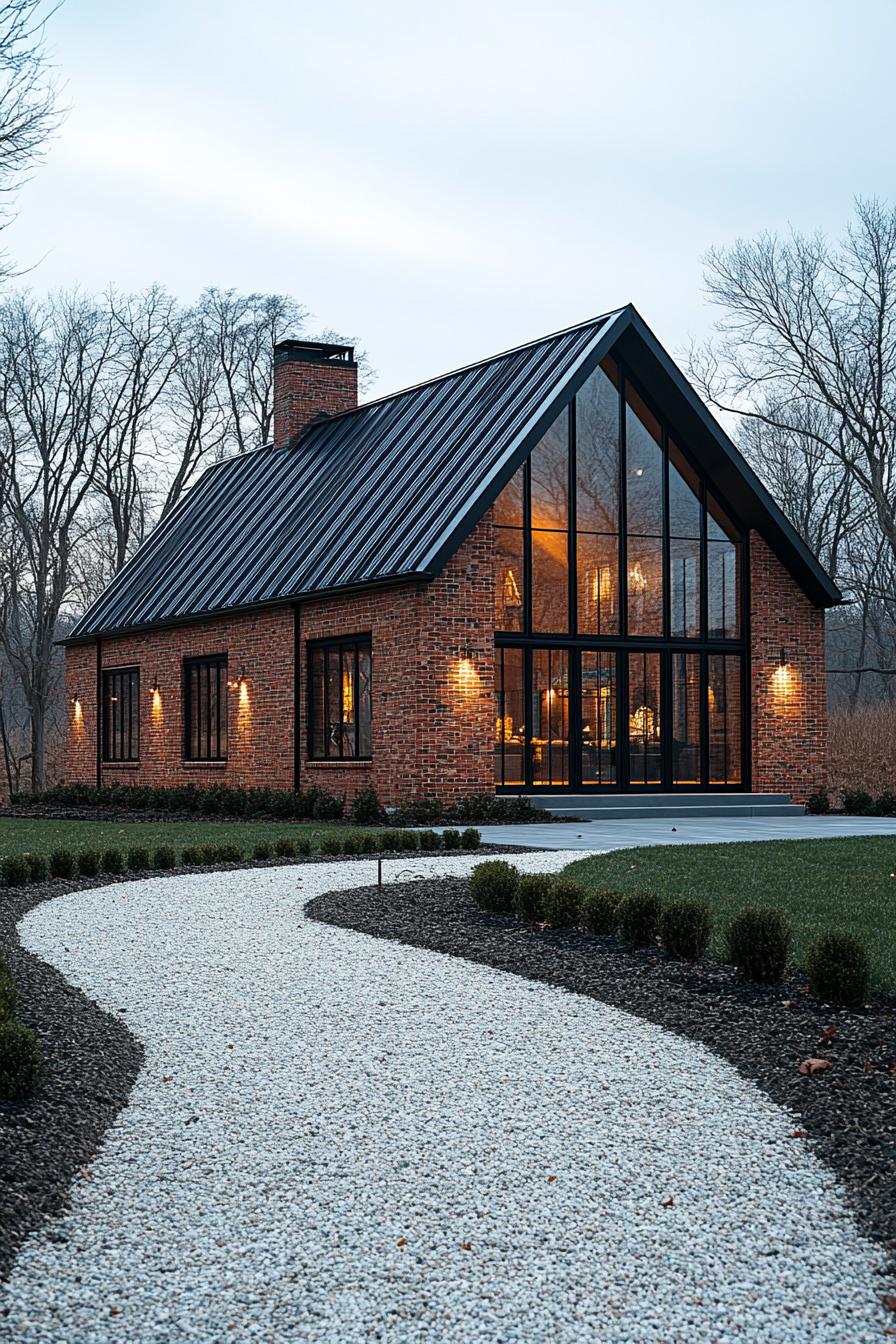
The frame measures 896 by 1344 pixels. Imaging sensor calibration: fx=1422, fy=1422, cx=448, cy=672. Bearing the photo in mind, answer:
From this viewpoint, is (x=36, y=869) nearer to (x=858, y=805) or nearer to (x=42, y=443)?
(x=858, y=805)

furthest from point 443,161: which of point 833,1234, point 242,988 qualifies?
point 833,1234

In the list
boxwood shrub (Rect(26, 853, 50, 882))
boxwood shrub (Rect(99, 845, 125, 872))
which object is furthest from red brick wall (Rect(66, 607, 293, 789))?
boxwood shrub (Rect(26, 853, 50, 882))

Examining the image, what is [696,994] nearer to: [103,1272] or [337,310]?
Answer: [103,1272]

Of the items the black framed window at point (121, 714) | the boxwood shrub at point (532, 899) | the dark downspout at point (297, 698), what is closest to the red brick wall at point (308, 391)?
the black framed window at point (121, 714)

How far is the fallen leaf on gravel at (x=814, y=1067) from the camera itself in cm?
539

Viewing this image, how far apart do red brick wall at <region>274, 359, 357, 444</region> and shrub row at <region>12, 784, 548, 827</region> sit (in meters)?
7.49

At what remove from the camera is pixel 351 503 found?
2244cm

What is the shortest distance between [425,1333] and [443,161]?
26.6m

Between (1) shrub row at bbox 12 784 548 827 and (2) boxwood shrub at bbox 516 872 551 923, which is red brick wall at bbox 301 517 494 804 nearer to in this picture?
(1) shrub row at bbox 12 784 548 827

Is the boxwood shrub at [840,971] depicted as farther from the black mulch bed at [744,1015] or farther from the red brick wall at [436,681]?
the red brick wall at [436,681]

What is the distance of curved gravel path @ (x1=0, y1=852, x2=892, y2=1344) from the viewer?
3486 millimetres

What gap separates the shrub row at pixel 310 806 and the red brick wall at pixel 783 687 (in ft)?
15.9

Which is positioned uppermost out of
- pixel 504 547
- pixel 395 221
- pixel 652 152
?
pixel 395 221

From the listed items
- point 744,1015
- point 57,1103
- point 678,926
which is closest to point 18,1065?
point 57,1103
